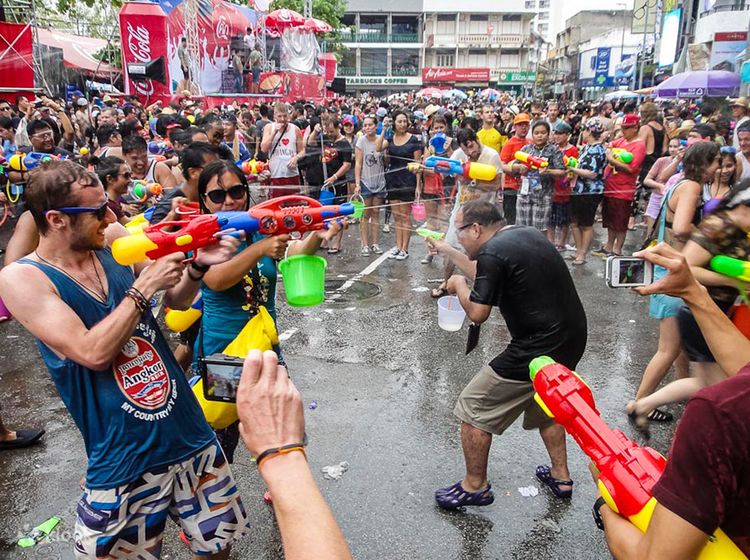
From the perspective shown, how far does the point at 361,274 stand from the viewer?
304 inches

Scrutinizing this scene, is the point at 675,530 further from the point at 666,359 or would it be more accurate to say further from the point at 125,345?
the point at 666,359

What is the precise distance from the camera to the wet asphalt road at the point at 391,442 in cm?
306

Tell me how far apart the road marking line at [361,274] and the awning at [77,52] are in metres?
20.3

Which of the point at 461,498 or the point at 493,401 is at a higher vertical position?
the point at 493,401

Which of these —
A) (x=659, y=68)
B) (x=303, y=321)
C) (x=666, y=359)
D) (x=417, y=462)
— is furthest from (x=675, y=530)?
(x=659, y=68)

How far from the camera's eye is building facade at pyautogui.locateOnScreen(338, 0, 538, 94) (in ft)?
222

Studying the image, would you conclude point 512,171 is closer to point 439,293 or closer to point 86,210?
point 439,293

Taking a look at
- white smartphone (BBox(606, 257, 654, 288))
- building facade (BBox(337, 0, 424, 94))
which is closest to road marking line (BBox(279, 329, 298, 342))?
white smartphone (BBox(606, 257, 654, 288))

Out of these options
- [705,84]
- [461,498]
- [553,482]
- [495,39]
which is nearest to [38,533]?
[461,498]

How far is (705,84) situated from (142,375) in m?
19.4

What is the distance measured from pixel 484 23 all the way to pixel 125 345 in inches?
2947

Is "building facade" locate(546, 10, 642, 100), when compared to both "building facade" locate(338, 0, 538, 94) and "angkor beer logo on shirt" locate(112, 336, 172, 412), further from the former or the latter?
"angkor beer logo on shirt" locate(112, 336, 172, 412)

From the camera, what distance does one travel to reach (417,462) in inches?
146

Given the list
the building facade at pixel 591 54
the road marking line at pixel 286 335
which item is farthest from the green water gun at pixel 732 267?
the building facade at pixel 591 54
